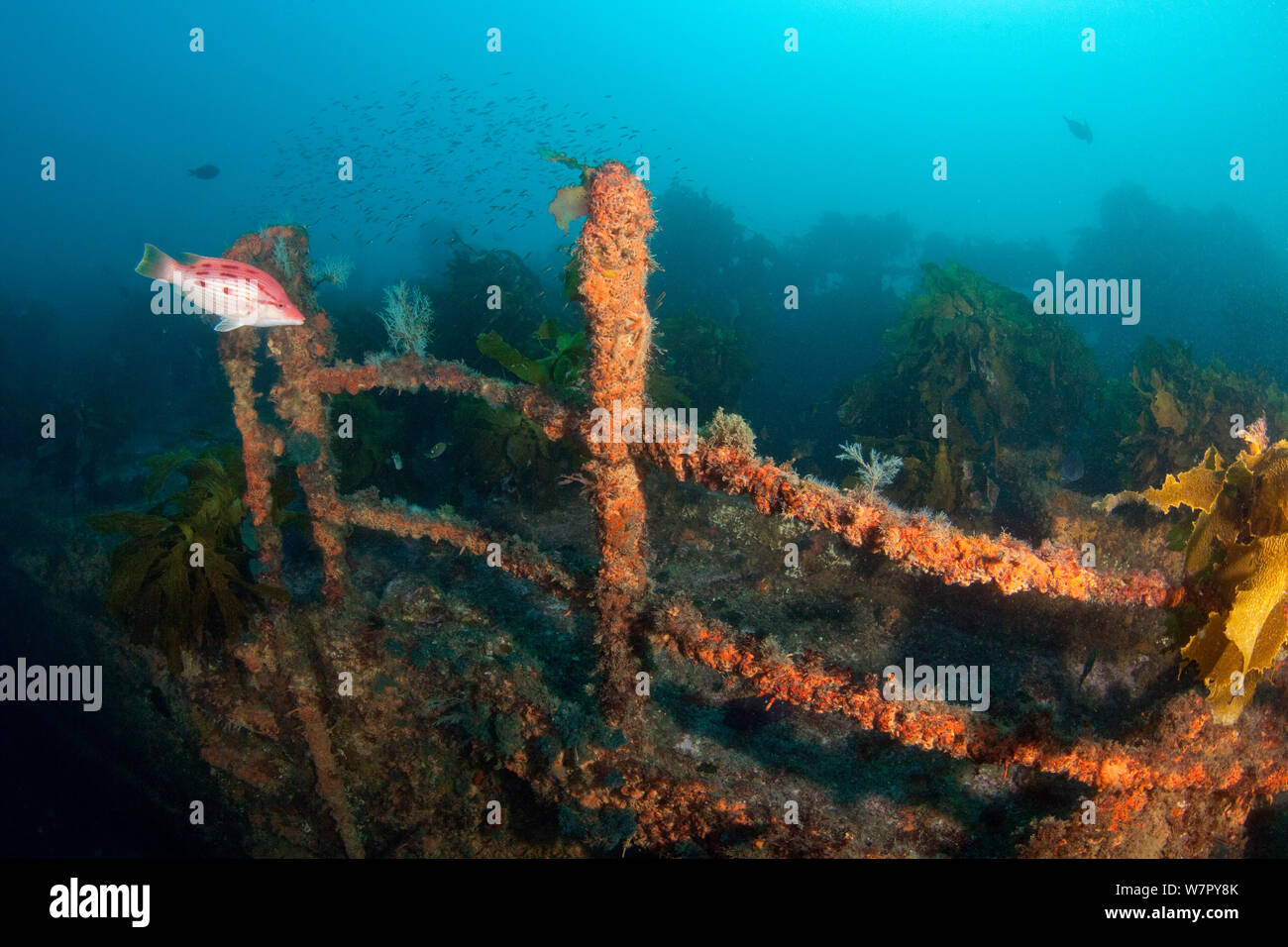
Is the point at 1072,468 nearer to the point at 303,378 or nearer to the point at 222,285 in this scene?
the point at 303,378

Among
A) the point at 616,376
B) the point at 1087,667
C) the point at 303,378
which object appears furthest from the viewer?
the point at 303,378

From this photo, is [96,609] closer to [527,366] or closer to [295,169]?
[527,366]

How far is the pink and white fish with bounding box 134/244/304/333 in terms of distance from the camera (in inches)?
117

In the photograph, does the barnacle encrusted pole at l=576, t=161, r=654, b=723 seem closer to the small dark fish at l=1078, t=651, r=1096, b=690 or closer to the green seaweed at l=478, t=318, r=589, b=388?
the green seaweed at l=478, t=318, r=589, b=388

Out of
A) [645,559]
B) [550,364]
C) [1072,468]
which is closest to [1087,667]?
[645,559]

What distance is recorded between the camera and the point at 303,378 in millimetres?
3857

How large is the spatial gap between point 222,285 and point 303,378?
0.91 m

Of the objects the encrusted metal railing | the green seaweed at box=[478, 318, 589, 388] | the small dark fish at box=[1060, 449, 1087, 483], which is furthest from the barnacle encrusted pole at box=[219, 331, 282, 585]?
the small dark fish at box=[1060, 449, 1087, 483]

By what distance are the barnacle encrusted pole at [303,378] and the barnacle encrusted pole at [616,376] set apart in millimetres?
2173

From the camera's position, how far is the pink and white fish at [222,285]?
296 centimetres

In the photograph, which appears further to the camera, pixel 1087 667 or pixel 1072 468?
pixel 1072 468

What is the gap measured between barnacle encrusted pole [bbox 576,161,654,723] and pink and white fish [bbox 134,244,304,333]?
1.85m
